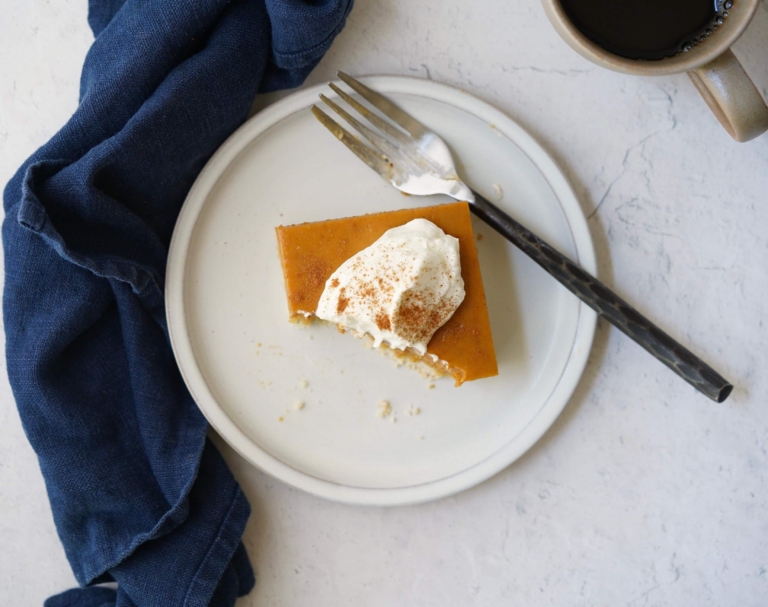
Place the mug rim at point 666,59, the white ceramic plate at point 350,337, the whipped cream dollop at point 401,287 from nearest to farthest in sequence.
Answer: the mug rim at point 666,59 < the whipped cream dollop at point 401,287 < the white ceramic plate at point 350,337

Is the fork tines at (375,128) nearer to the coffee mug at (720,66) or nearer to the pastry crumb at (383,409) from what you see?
the coffee mug at (720,66)

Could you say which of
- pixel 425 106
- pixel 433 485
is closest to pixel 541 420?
pixel 433 485

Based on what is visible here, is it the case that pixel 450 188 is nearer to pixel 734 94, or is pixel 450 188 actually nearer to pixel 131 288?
pixel 734 94

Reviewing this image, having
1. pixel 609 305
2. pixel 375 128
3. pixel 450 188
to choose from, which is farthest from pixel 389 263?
pixel 609 305

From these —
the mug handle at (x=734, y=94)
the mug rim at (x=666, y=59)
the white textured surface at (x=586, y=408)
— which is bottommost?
the white textured surface at (x=586, y=408)

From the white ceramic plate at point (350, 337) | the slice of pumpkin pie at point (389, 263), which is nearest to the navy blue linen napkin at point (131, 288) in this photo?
the white ceramic plate at point (350, 337)

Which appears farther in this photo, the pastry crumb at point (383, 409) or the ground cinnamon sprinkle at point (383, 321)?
the pastry crumb at point (383, 409)

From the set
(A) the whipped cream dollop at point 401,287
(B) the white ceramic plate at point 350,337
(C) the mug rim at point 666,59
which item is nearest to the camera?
(C) the mug rim at point 666,59
